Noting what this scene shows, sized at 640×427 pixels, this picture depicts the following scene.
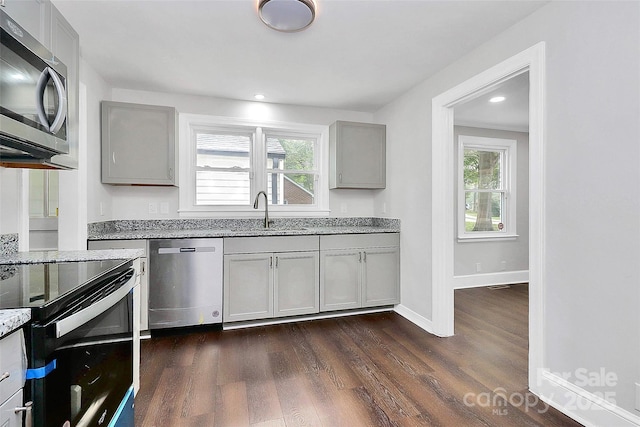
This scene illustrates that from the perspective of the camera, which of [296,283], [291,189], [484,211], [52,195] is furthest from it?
[484,211]

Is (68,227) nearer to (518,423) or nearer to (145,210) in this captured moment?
(145,210)

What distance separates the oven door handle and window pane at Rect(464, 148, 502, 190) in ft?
15.1

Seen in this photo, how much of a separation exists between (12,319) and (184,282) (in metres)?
2.06

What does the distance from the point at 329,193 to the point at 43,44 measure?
2.86 m

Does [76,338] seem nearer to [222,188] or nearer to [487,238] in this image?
[222,188]

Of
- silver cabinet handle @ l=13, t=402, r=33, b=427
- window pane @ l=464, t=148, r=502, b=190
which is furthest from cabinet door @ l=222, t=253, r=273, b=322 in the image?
window pane @ l=464, t=148, r=502, b=190

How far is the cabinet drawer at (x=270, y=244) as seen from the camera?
2.88 meters

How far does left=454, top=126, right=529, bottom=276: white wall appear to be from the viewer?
178 inches

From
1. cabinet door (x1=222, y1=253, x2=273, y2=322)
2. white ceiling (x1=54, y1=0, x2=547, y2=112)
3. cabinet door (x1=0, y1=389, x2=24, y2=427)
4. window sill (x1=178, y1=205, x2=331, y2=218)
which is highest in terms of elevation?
white ceiling (x1=54, y1=0, x2=547, y2=112)

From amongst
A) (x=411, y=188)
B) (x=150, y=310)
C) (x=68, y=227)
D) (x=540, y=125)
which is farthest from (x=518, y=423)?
(x=68, y=227)

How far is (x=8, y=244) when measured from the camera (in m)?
1.66

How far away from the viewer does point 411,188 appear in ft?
10.6

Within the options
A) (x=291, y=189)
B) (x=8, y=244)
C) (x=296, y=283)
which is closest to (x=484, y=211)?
(x=291, y=189)

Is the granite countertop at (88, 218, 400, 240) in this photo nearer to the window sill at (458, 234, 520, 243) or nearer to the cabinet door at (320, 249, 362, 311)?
the cabinet door at (320, 249, 362, 311)
